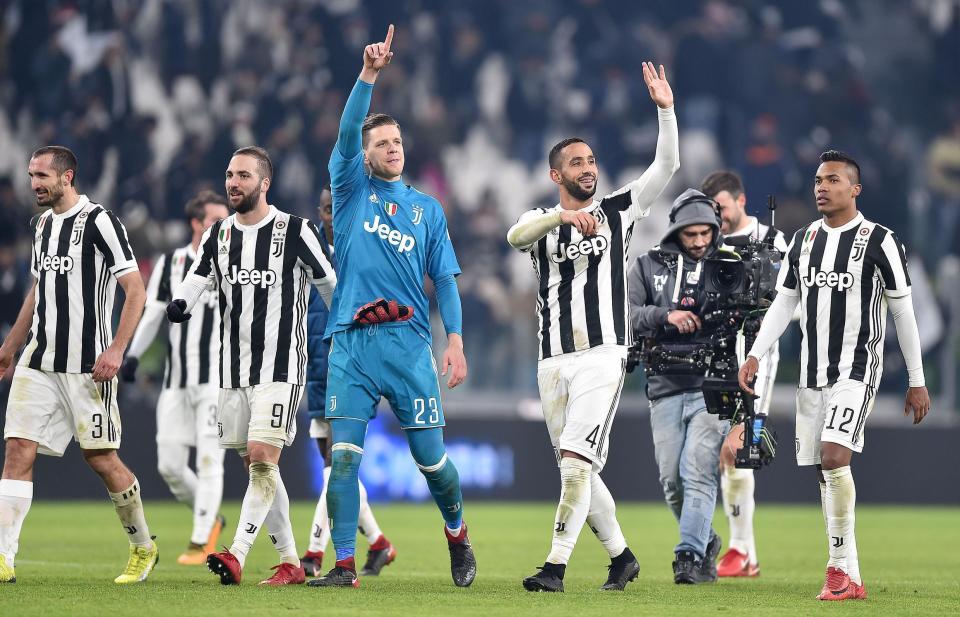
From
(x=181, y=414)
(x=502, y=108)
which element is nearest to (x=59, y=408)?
(x=181, y=414)

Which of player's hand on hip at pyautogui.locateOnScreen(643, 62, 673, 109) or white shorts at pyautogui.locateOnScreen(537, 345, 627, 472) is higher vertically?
player's hand on hip at pyautogui.locateOnScreen(643, 62, 673, 109)

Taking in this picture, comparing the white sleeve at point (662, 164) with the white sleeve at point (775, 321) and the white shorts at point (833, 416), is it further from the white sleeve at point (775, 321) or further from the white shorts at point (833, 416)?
the white shorts at point (833, 416)

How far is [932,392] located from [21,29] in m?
Answer: 13.6

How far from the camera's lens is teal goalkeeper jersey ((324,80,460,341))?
6.94 m

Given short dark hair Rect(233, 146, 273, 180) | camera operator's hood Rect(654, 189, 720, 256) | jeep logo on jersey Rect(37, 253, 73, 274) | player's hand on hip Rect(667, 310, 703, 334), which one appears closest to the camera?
jeep logo on jersey Rect(37, 253, 73, 274)

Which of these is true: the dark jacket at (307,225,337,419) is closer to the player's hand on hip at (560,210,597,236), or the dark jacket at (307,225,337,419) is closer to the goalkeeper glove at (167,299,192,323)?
the goalkeeper glove at (167,299,192,323)

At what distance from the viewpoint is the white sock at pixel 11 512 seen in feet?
23.0

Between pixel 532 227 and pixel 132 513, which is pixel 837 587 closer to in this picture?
pixel 532 227

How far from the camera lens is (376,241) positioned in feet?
22.9

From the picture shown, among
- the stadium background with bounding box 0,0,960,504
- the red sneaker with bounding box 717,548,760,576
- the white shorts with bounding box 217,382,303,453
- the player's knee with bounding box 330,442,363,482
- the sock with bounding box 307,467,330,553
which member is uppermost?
the stadium background with bounding box 0,0,960,504

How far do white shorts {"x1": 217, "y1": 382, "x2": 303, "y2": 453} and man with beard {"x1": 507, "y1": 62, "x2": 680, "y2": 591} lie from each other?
1.35 metres

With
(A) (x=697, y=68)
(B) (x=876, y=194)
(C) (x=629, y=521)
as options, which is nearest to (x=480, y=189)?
(A) (x=697, y=68)

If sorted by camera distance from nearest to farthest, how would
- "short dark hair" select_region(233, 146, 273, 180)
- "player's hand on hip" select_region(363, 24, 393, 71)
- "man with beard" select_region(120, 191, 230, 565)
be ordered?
"player's hand on hip" select_region(363, 24, 393, 71)
"short dark hair" select_region(233, 146, 273, 180)
"man with beard" select_region(120, 191, 230, 565)

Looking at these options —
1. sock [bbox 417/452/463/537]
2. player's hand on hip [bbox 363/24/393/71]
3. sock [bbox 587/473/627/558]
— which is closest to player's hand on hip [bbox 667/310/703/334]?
sock [bbox 587/473/627/558]
